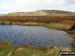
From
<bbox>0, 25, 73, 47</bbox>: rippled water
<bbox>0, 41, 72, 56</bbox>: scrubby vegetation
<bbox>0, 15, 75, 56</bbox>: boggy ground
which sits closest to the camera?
<bbox>0, 41, 72, 56</bbox>: scrubby vegetation

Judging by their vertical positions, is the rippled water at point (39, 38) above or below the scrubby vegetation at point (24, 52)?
below

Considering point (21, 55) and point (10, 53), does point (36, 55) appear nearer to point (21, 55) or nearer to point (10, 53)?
point (21, 55)

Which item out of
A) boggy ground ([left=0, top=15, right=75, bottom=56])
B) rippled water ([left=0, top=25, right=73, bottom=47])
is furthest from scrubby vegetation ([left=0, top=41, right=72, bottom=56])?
rippled water ([left=0, top=25, right=73, bottom=47])

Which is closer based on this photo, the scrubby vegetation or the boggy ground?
the scrubby vegetation

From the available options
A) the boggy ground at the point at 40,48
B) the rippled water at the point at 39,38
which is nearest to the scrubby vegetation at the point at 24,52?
the boggy ground at the point at 40,48

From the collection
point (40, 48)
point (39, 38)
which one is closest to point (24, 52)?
point (40, 48)

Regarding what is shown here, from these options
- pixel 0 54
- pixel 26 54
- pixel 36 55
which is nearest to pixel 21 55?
pixel 26 54

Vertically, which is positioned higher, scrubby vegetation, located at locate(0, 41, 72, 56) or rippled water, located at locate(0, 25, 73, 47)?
scrubby vegetation, located at locate(0, 41, 72, 56)

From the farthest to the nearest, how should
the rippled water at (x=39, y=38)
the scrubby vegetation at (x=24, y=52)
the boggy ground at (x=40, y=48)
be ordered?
the rippled water at (x=39, y=38), the boggy ground at (x=40, y=48), the scrubby vegetation at (x=24, y=52)

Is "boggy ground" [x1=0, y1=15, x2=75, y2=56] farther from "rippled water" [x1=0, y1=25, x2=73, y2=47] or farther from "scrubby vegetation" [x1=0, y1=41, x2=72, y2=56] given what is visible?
"rippled water" [x1=0, y1=25, x2=73, y2=47]

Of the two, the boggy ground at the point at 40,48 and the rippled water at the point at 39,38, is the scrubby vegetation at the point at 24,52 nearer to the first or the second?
the boggy ground at the point at 40,48

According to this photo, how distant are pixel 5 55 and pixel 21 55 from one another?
2.61 m

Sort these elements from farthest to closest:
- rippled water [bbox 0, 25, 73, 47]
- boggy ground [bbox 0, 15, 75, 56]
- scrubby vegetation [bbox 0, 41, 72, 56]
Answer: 1. rippled water [bbox 0, 25, 73, 47]
2. boggy ground [bbox 0, 15, 75, 56]
3. scrubby vegetation [bbox 0, 41, 72, 56]

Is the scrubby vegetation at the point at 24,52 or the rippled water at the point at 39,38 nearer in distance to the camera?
the scrubby vegetation at the point at 24,52
